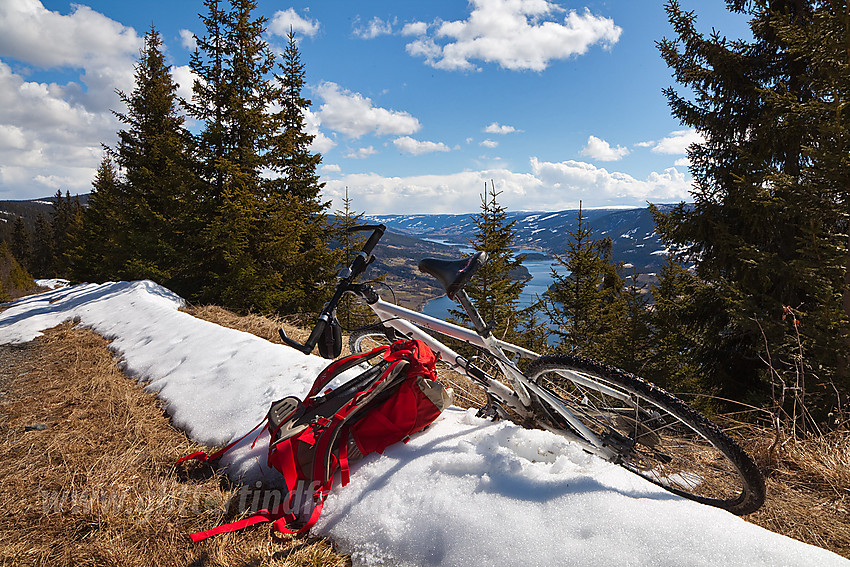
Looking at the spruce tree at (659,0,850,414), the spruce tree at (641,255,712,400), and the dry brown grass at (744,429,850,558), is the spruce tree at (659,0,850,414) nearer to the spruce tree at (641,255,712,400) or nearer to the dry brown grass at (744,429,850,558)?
the spruce tree at (641,255,712,400)

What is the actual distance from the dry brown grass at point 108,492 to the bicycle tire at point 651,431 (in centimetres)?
153

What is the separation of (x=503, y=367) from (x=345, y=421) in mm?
1028

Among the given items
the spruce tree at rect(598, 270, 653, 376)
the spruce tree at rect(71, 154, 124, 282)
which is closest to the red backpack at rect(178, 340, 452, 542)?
the spruce tree at rect(598, 270, 653, 376)

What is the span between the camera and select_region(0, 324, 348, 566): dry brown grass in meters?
1.72

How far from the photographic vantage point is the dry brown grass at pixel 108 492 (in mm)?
1724

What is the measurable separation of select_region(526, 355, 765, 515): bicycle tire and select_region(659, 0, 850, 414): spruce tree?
12.2ft

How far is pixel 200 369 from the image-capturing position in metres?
3.74

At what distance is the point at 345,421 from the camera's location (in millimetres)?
2090

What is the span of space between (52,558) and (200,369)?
217cm

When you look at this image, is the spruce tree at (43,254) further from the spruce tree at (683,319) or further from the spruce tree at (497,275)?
the spruce tree at (683,319)

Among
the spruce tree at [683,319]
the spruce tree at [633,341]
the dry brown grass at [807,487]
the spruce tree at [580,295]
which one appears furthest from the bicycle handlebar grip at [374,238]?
the spruce tree at [580,295]

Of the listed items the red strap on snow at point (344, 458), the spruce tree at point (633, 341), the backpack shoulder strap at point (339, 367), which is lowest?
the spruce tree at point (633, 341)

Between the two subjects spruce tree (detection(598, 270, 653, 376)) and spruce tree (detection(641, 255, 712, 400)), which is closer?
spruce tree (detection(641, 255, 712, 400))

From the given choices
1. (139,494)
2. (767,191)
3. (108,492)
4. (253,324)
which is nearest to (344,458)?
(139,494)
